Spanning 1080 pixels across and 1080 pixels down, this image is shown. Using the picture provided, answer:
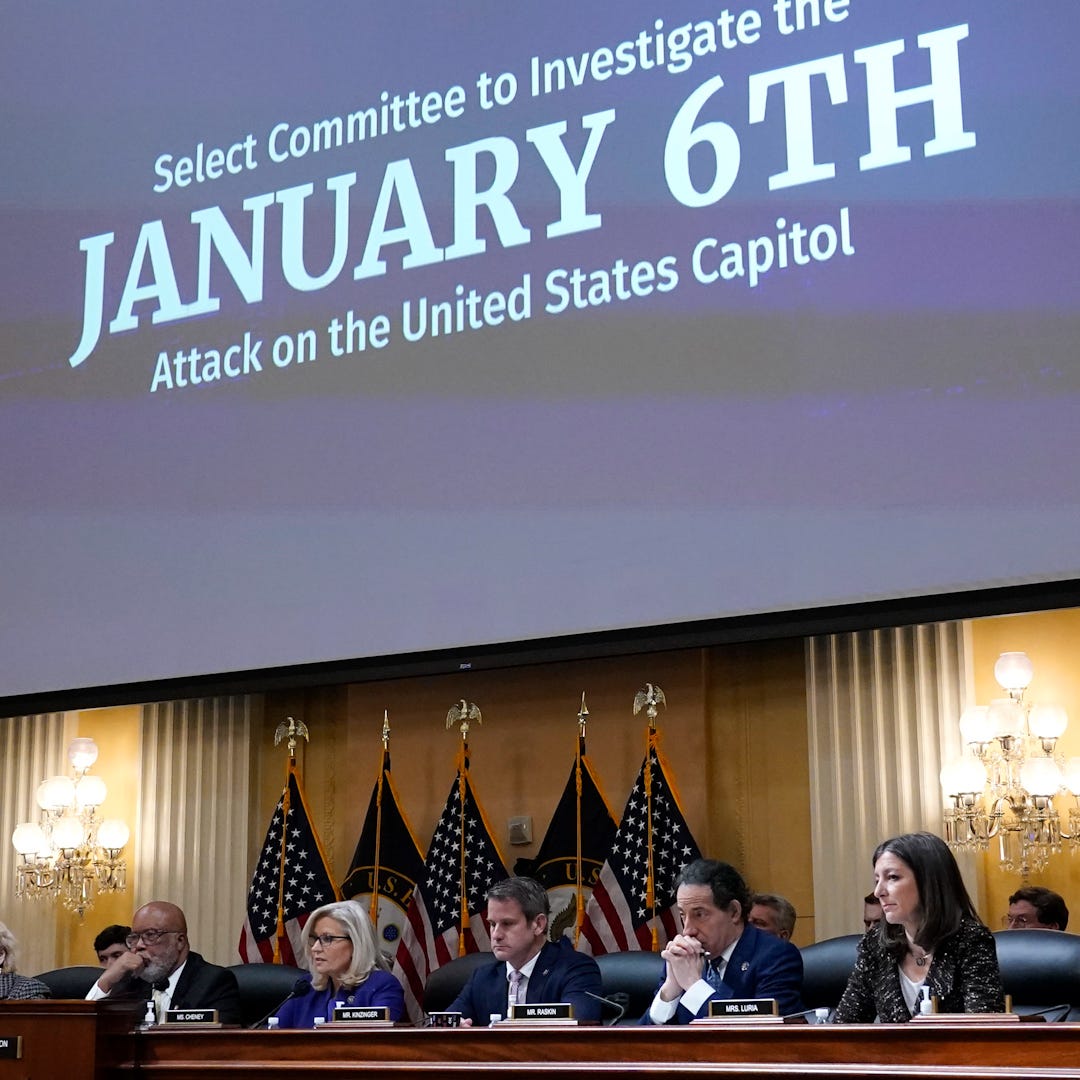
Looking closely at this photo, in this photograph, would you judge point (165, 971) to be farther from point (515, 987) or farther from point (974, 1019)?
point (974, 1019)

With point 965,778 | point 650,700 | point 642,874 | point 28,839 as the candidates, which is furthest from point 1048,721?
point 28,839

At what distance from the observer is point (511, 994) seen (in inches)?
174

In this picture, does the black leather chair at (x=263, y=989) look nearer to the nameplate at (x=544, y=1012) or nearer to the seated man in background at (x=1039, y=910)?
the nameplate at (x=544, y=1012)

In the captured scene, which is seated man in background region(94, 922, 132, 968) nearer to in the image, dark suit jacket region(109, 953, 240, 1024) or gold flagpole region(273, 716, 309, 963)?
gold flagpole region(273, 716, 309, 963)

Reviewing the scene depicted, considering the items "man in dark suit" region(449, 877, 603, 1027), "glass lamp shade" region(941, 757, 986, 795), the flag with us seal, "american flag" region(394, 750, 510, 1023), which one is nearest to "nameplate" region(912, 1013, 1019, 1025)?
"man in dark suit" region(449, 877, 603, 1027)

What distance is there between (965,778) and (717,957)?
8.64 feet

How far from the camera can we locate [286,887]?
7496mm

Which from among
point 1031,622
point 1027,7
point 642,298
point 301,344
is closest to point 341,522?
point 301,344

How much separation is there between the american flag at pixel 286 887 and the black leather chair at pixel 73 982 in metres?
1.25

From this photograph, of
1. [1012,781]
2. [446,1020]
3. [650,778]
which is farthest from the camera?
[650,778]

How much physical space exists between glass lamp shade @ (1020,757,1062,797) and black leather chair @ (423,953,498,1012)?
8.50 ft

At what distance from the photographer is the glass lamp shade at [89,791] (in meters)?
8.12

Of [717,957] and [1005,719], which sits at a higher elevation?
[1005,719]

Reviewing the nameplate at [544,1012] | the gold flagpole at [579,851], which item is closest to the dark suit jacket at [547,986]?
the nameplate at [544,1012]
